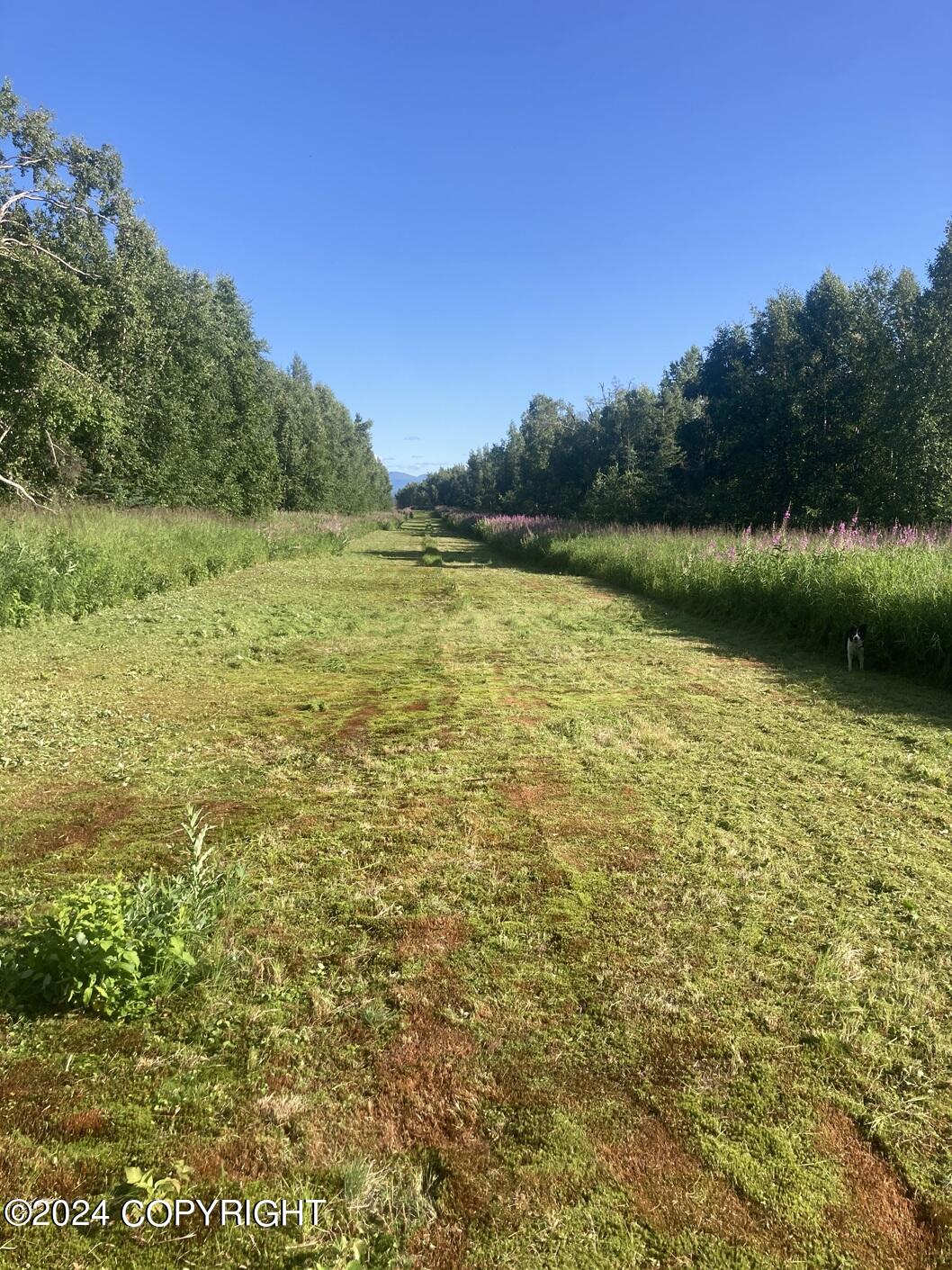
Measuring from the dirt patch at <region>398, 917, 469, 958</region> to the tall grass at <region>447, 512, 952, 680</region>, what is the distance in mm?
6369

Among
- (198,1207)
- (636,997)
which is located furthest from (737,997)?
(198,1207)

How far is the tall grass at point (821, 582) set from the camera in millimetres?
7121

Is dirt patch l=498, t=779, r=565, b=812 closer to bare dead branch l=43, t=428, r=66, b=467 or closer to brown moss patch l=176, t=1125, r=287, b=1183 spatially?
brown moss patch l=176, t=1125, r=287, b=1183

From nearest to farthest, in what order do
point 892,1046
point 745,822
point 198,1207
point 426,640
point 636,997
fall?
point 198,1207 < point 892,1046 < point 636,997 < point 745,822 < point 426,640

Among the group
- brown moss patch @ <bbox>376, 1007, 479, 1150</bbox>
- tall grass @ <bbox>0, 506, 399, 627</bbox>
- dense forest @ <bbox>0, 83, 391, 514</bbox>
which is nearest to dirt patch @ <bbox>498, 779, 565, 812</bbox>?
brown moss patch @ <bbox>376, 1007, 479, 1150</bbox>

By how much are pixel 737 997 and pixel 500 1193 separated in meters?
1.09

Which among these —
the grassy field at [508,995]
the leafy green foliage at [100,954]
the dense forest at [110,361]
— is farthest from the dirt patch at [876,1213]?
the dense forest at [110,361]

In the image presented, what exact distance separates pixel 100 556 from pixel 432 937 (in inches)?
398

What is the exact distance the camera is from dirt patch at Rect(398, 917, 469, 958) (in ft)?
7.98

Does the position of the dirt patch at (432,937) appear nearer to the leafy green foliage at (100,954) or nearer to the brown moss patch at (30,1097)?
the leafy green foliage at (100,954)

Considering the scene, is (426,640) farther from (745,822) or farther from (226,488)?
(226,488)

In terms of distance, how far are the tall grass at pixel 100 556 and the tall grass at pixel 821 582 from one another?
10.2m

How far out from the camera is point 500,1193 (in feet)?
5.06

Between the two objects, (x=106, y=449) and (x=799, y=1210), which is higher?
(x=106, y=449)
